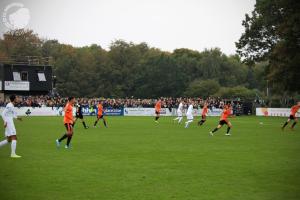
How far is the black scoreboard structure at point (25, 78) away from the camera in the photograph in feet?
234

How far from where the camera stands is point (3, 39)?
93.2 meters

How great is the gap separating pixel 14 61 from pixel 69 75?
26.5 m

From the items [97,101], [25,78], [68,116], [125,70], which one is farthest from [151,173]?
[125,70]

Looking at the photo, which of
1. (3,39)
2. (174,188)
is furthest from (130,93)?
(174,188)

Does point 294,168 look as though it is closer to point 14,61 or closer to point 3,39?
point 14,61

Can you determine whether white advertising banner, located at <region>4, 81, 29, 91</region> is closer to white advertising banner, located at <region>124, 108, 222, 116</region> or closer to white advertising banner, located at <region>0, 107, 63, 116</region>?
white advertising banner, located at <region>0, 107, 63, 116</region>

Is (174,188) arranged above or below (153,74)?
below

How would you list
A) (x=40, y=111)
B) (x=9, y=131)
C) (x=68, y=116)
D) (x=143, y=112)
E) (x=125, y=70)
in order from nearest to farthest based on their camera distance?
1. (x=9, y=131)
2. (x=68, y=116)
3. (x=40, y=111)
4. (x=143, y=112)
5. (x=125, y=70)

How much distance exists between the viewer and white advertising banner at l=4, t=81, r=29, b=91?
→ 71000mm

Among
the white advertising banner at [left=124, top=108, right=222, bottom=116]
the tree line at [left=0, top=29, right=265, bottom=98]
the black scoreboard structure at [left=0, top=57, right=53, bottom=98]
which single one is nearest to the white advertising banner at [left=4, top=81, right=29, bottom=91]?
the black scoreboard structure at [left=0, top=57, right=53, bottom=98]

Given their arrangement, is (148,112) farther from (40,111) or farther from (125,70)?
(125,70)

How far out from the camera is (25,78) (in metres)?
73.2

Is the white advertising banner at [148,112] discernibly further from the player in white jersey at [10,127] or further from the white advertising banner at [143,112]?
the player in white jersey at [10,127]

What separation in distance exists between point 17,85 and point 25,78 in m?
2.05
